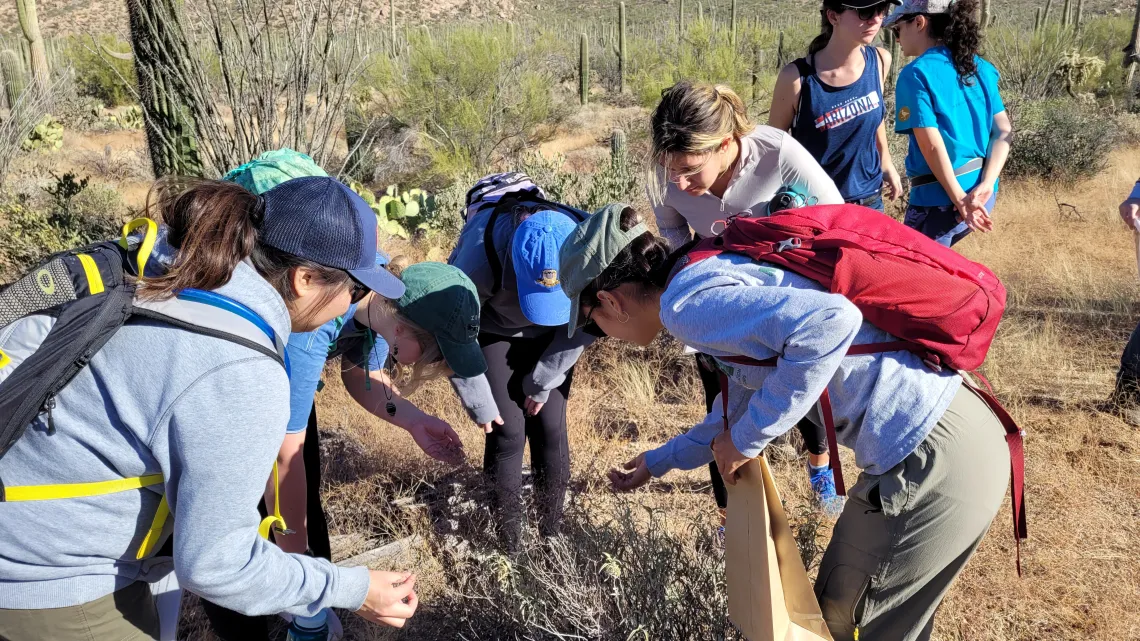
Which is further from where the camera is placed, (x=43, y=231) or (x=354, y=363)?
(x=43, y=231)

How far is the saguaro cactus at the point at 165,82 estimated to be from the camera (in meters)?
4.07

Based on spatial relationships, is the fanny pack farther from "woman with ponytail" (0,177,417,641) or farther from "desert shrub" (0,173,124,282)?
"desert shrub" (0,173,124,282)

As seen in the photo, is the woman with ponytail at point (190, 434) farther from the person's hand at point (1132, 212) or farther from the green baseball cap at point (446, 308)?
the person's hand at point (1132, 212)

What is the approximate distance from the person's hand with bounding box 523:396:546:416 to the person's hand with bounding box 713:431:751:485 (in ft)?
3.30

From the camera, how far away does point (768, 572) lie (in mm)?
1685

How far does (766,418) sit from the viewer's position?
5.16 ft

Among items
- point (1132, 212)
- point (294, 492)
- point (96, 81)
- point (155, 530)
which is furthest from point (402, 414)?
point (96, 81)

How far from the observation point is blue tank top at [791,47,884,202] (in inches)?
125

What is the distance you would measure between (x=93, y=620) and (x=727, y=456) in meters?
1.27

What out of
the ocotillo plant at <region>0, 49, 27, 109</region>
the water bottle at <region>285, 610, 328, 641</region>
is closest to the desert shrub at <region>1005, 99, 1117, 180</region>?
the water bottle at <region>285, 610, 328, 641</region>

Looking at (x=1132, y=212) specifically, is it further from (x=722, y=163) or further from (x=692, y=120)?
(x=692, y=120)

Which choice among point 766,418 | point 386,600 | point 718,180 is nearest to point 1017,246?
point 718,180

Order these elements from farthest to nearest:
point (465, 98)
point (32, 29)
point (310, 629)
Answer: point (32, 29)
point (465, 98)
point (310, 629)

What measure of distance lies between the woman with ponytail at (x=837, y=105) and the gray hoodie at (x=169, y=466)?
95.1 inches
